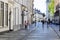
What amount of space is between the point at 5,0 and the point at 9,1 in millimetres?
2497

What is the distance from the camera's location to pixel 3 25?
34.0 meters

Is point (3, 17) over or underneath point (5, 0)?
underneath

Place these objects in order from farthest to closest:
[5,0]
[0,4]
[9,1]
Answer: [9,1]
[5,0]
[0,4]

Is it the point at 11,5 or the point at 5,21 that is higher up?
the point at 11,5

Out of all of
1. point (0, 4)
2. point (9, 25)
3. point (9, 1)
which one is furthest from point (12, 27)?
point (0, 4)

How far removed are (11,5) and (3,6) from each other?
4831 mm

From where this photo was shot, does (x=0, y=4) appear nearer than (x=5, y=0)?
Yes

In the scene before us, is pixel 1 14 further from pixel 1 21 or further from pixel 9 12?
pixel 9 12

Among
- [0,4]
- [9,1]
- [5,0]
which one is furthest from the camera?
[9,1]

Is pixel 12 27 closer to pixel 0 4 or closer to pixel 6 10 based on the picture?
pixel 6 10

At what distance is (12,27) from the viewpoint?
130 ft

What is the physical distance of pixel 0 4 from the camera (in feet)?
108

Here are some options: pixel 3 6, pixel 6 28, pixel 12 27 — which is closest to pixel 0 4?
pixel 3 6

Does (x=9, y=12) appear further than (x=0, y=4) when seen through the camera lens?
Yes
